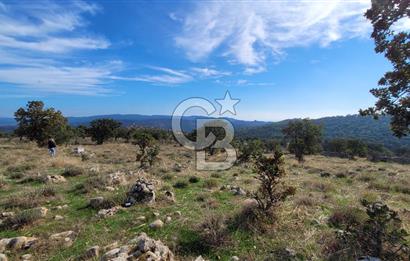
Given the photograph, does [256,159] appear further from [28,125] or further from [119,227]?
[28,125]

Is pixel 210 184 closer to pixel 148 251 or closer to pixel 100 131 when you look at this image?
pixel 148 251

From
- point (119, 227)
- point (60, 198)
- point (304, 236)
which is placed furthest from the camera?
point (60, 198)

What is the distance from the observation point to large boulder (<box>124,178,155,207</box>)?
7941 mm

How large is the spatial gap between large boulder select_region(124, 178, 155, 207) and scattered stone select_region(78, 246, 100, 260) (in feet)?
9.31

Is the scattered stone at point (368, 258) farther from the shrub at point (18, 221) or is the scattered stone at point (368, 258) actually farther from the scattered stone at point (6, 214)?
the scattered stone at point (6, 214)

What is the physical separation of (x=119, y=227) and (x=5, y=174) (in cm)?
980

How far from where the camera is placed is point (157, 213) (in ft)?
23.1

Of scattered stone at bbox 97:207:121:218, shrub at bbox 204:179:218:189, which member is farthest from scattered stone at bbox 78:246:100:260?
shrub at bbox 204:179:218:189

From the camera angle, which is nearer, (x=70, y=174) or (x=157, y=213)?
(x=157, y=213)

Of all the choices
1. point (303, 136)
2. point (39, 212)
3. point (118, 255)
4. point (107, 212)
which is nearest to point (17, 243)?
point (39, 212)

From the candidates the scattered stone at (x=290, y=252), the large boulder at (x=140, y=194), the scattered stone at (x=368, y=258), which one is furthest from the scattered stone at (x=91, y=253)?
Result: the scattered stone at (x=368, y=258)

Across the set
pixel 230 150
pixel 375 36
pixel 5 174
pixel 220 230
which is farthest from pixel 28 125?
pixel 375 36

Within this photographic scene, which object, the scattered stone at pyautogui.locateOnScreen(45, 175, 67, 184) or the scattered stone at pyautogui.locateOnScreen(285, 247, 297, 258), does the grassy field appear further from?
the scattered stone at pyautogui.locateOnScreen(45, 175, 67, 184)

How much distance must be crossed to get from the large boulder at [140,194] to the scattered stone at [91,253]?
284cm
